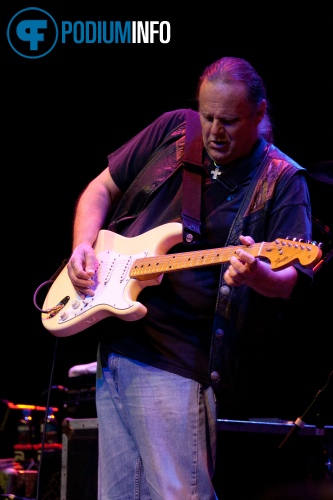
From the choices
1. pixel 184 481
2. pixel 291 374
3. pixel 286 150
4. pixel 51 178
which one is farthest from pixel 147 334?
pixel 51 178

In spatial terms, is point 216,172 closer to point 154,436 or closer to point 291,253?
point 291,253

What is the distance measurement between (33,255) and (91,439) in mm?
3026

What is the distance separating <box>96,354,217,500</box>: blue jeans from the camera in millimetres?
2178

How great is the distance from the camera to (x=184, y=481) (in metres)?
2.16

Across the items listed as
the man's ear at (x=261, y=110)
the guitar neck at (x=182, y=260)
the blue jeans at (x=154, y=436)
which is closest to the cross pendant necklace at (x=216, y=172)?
the man's ear at (x=261, y=110)

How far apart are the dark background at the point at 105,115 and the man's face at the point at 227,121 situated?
55.1 inches

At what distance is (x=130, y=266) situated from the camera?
2.47 meters

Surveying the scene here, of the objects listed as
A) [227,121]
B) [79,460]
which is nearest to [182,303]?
[227,121]

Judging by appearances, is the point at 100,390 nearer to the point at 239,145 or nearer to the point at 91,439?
the point at 239,145

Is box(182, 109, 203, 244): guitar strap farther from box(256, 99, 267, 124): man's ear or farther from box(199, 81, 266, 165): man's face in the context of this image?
box(256, 99, 267, 124): man's ear

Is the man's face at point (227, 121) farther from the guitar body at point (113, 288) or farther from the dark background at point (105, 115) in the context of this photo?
the dark background at point (105, 115)

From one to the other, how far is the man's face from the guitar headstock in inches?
22.1

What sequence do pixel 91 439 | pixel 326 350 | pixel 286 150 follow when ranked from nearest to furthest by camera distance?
pixel 91 439, pixel 326 350, pixel 286 150

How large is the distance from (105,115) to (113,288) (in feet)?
11.2
